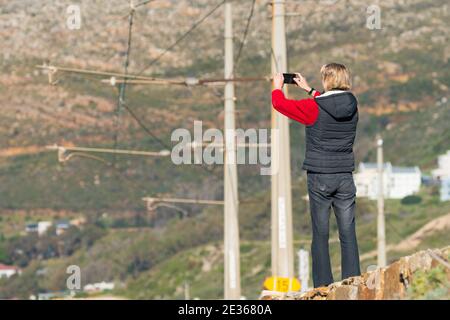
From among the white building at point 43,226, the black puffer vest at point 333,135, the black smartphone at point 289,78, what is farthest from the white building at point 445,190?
the black smartphone at point 289,78

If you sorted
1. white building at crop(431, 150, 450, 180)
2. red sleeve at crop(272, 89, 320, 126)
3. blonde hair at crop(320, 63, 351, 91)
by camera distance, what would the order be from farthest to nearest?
1. white building at crop(431, 150, 450, 180)
2. blonde hair at crop(320, 63, 351, 91)
3. red sleeve at crop(272, 89, 320, 126)

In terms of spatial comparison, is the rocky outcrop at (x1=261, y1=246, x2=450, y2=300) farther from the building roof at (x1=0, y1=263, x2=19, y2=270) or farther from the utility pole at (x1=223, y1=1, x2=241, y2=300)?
the building roof at (x1=0, y1=263, x2=19, y2=270)

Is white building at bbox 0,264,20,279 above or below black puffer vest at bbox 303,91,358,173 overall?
above

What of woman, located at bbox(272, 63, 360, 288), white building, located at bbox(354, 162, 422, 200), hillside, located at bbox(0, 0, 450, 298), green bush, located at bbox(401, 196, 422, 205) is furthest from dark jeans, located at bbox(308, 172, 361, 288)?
green bush, located at bbox(401, 196, 422, 205)

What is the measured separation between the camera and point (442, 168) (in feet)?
449

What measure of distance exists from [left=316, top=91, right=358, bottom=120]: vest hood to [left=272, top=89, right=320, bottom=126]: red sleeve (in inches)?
2.8

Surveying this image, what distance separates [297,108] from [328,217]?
1.11 m

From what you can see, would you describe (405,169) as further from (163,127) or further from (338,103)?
(338,103)

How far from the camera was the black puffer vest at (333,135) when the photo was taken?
13.2 metres

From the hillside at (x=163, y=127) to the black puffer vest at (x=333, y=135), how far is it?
103532 mm

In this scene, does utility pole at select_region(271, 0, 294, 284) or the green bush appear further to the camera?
the green bush

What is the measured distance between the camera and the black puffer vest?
13.2m

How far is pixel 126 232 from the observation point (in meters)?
157

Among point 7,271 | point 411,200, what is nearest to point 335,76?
point 411,200
